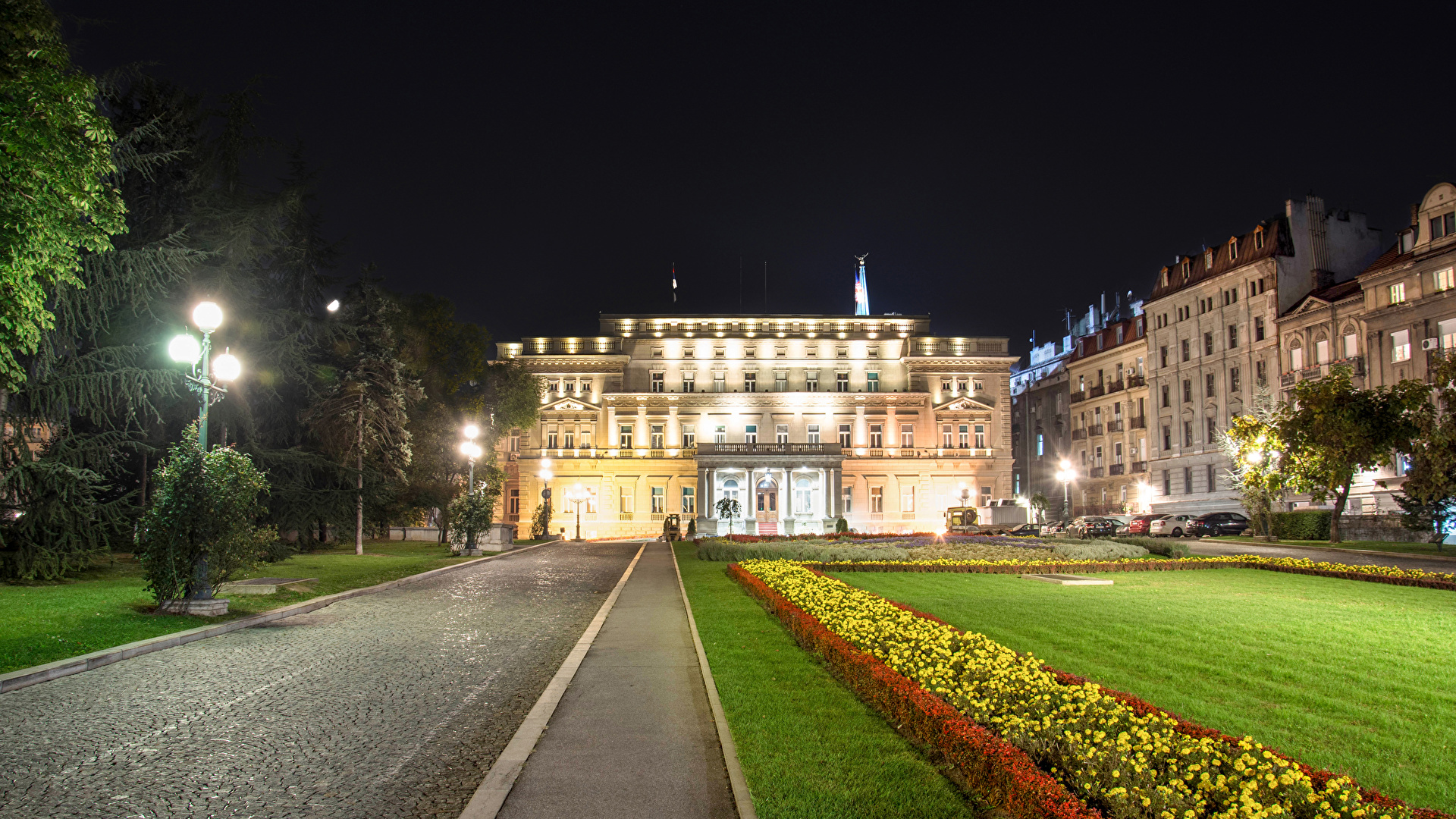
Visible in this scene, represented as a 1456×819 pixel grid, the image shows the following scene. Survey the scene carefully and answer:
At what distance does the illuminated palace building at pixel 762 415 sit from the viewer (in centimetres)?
7256

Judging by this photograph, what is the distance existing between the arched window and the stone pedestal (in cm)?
5678

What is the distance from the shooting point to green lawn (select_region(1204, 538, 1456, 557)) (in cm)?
3138

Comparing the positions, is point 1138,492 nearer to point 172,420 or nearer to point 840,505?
point 840,505

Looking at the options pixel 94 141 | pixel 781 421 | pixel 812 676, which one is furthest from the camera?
pixel 781 421

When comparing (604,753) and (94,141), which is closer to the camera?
(604,753)

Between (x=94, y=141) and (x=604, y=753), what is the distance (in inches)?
701

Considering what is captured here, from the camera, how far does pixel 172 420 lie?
1178 inches

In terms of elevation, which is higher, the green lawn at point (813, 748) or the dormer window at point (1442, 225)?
the dormer window at point (1442, 225)

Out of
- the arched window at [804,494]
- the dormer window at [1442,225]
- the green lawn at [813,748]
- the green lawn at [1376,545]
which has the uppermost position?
the dormer window at [1442,225]

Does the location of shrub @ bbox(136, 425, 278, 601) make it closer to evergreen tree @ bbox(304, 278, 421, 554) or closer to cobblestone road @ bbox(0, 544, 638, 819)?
cobblestone road @ bbox(0, 544, 638, 819)

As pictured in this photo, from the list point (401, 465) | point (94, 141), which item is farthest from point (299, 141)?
point (94, 141)

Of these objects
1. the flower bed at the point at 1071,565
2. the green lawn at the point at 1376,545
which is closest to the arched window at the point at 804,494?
the green lawn at the point at 1376,545

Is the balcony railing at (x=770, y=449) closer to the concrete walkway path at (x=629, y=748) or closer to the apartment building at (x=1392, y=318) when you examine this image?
the apartment building at (x=1392, y=318)

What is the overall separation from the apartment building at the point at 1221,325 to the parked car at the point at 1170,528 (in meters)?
10.9
